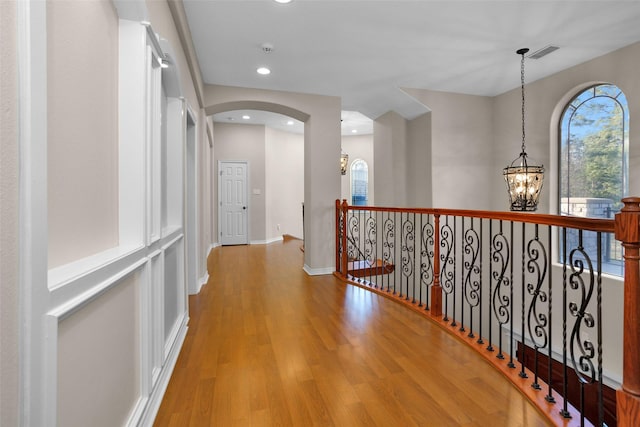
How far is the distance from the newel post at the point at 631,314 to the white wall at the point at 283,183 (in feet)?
23.9

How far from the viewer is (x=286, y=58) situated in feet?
12.2

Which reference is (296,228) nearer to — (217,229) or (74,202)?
(217,229)

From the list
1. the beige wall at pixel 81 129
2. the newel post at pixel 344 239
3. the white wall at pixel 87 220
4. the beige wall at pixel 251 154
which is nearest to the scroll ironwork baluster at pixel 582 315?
the white wall at pixel 87 220

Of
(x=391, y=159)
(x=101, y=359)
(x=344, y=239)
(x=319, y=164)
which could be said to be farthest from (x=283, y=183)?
(x=101, y=359)

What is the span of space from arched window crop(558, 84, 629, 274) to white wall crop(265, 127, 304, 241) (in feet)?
19.7

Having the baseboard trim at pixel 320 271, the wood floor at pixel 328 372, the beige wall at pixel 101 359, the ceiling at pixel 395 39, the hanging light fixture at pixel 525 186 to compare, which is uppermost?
the ceiling at pixel 395 39

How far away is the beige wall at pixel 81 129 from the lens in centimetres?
97

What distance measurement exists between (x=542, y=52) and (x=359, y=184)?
627 centimetres

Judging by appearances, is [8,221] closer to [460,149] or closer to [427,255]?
[427,255]

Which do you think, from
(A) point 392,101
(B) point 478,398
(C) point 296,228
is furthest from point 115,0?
(C) point 296,228

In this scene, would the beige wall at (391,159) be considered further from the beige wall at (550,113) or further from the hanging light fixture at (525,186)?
the hanging light fixture at (525,186)

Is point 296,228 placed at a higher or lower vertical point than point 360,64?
lower

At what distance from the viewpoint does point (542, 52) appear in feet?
12.1

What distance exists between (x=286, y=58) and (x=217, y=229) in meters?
4.97
